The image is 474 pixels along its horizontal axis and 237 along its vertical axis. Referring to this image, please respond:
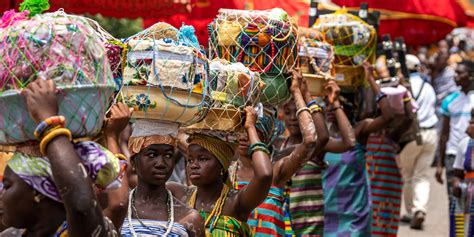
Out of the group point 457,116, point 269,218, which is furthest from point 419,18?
point 269,218

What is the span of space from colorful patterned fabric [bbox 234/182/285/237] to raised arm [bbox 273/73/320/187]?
0.43 ft

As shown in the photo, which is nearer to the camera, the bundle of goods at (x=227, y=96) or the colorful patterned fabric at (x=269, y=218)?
the bundle of goods at (x=227, y=96)

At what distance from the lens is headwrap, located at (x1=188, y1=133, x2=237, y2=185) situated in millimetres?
5547

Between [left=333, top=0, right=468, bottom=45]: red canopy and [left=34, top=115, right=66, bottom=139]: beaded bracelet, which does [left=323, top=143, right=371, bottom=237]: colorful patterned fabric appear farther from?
[left=34, top=115, right=66, bottom=139]: beaded bracelet

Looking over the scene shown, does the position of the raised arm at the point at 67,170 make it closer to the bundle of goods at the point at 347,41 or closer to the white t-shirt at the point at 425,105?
the bundle of goods at the point at 347,41

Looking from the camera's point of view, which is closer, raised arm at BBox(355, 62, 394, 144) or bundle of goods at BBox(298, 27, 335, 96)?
bundle of goods at BBox(298, 27, 335, 96)

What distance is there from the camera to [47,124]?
10.0ft

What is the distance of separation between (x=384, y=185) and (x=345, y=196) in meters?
1.57

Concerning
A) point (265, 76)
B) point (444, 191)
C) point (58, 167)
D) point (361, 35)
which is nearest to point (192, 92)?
point (265, 76)

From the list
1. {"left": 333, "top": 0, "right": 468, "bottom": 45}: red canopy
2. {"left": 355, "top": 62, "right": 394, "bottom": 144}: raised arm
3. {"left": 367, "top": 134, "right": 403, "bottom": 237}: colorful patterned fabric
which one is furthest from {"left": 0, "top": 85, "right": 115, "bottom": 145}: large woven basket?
{"left": 333, "top": 0, "right": 468, "bottom": 45}: red canopy

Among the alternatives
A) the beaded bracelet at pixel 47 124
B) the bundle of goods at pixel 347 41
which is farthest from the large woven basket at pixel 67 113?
the bundle of goods at pixel 347 41

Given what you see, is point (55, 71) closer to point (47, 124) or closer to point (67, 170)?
point (47, 124)

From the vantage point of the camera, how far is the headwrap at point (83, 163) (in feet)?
10.6

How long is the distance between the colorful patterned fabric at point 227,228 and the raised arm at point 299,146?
120 centimetres
